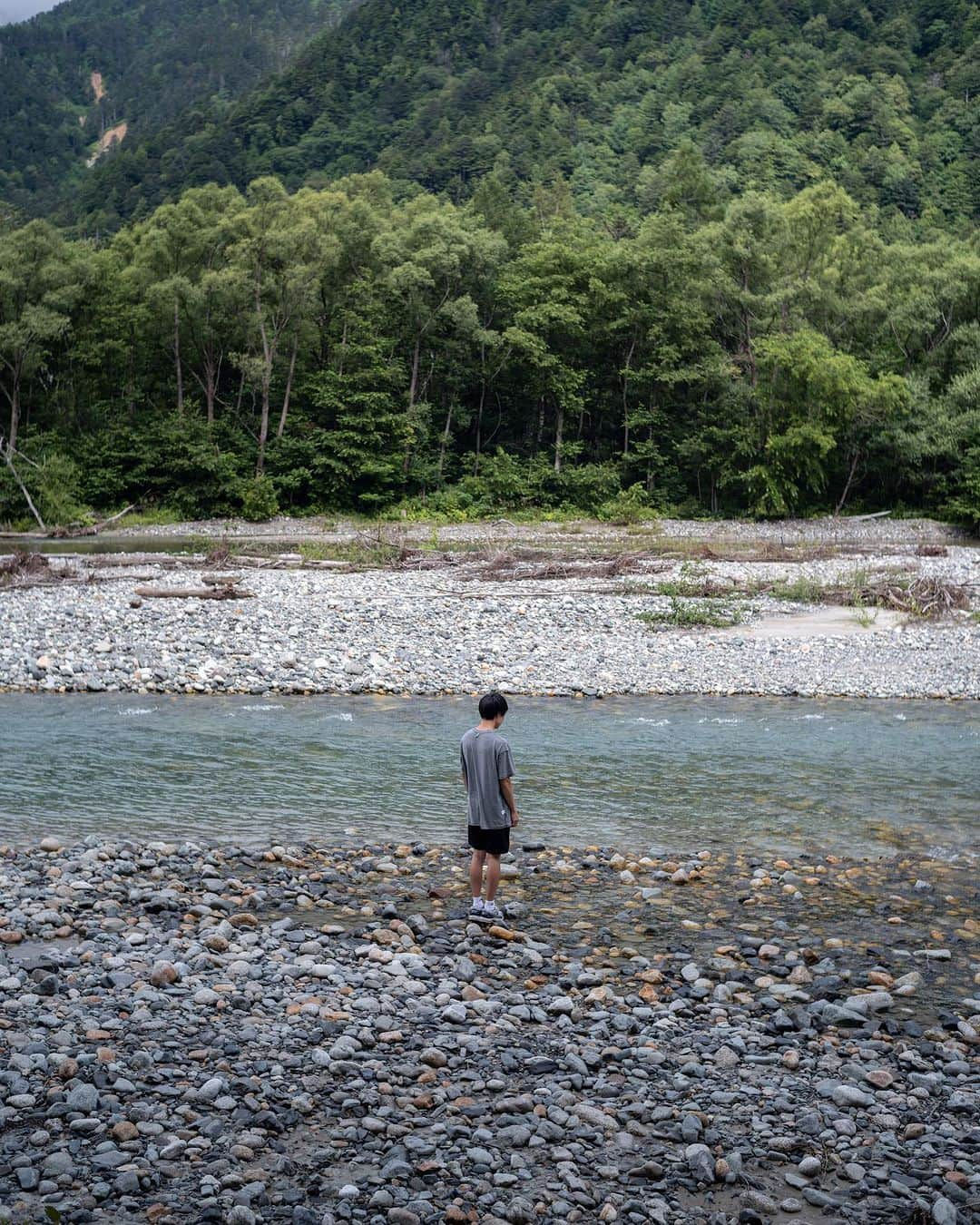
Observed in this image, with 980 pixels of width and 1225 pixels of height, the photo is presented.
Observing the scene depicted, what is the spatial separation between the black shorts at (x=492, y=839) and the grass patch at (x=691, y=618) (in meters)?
14.4

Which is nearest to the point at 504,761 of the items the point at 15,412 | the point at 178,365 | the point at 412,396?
the point at 412,396

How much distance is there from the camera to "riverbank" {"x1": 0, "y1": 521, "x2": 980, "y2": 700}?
18.6 m

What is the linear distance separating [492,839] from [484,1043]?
2134 mm

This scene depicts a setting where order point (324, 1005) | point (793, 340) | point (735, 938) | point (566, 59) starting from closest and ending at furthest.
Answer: point (324, 1005) < point (735, 938) < point (793, 340) < point (566, 59)

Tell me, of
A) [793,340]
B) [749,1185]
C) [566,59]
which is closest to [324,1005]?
[749,1185]

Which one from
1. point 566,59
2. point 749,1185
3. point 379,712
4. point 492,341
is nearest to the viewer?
point 749,1185

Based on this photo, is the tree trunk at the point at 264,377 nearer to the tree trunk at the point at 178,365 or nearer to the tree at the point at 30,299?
the tree trunk at the point at 178,365

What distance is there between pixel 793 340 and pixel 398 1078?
152ft

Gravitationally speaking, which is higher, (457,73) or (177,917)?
(457,73)

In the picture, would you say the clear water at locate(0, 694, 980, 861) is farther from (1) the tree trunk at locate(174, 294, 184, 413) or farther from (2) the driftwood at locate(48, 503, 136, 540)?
(1) the tree trunk at locate(174, 294, 184, 413)

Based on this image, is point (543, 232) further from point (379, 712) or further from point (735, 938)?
point (735, 938)

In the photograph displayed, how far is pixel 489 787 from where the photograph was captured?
28.5ft

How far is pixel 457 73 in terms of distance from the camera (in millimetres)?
136250

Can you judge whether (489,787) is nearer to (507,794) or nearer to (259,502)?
(507,794)
